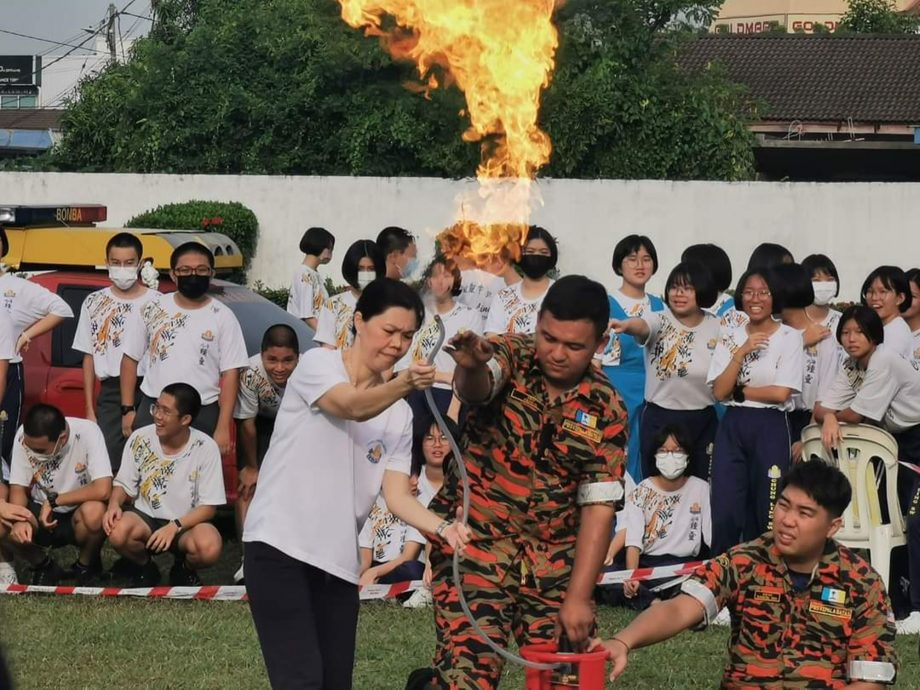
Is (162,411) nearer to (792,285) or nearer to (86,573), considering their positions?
(86,573)

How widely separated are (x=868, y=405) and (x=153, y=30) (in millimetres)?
25269

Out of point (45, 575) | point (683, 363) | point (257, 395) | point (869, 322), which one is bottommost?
point (45, 575)

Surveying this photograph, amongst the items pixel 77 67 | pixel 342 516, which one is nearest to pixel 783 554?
pixel 342 516

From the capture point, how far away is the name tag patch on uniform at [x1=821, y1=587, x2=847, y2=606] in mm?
5453

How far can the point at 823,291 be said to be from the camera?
10.0m

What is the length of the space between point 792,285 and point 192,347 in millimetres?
3627

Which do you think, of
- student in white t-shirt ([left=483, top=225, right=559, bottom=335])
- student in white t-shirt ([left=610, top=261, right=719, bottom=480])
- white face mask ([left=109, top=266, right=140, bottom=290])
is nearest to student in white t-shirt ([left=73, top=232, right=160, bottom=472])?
white face mask ([left=109, top=266, right=140, bottom=290])

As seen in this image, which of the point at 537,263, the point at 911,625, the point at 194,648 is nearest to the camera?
the point at 194,648

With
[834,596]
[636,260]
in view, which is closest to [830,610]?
[834,596]

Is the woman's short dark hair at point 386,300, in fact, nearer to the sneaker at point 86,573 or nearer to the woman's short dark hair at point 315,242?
the sneaker at point 86,573

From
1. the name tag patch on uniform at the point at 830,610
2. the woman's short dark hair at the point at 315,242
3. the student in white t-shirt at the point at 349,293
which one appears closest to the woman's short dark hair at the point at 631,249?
the student in white t-shirt at the point at 349,293

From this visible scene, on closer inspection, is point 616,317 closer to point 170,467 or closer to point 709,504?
point 709,504

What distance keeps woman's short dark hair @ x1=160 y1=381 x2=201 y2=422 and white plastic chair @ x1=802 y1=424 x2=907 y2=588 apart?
3617 millimetres

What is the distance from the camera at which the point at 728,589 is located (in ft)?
17.6
